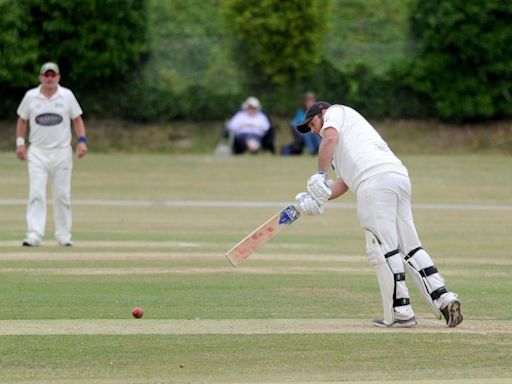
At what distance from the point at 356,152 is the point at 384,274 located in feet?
2.62

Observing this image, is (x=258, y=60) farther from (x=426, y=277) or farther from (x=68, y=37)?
(x=426, y=277)

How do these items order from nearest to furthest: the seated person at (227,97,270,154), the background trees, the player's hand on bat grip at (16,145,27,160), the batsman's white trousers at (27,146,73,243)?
1. the batsman's white trousers at (27,146,73,243)
2. the player's hand on bat grip at (16,145,27,160)
3. the seated person at (227,97,270,154)
4. the background trees

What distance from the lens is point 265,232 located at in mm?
8945

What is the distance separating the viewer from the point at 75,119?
45.6 feet

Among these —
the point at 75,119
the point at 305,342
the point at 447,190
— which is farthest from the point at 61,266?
the point at 447,190

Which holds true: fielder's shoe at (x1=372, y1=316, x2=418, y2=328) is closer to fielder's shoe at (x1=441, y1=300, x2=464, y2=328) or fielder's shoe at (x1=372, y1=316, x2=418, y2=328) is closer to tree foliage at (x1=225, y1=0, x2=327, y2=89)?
fielder's shoe at (x1=441, y1=300, x2=464, y2=328)

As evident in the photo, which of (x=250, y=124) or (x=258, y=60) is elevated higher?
(x=258, y=60)

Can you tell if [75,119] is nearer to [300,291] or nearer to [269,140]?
[300,291]

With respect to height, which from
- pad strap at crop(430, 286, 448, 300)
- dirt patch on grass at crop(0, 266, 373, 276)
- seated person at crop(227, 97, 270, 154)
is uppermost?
pad strap at crop(430, 286, 448, 300)

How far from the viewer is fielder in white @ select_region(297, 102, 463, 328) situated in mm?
8305

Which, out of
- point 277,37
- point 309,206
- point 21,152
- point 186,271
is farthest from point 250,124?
point 309,206

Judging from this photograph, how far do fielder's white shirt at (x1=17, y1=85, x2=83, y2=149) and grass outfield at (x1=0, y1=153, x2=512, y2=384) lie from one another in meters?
1.11

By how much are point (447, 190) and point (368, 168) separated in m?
14.7

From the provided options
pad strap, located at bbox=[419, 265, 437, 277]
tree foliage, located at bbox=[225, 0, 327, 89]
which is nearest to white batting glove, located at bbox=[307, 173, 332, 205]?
pad strap, located at bbox=[419, 265, 437, 277]
